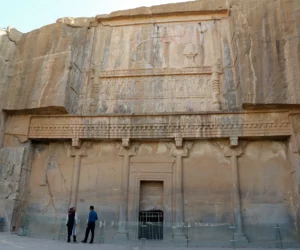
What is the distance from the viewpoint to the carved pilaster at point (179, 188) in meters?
8.75

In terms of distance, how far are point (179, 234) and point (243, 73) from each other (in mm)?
5126

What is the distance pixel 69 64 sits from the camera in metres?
10.3

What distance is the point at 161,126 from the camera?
9.56 metres

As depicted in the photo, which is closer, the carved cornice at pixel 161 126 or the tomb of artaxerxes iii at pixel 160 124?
the tomb of artaxerxes iii at pixel 160 124

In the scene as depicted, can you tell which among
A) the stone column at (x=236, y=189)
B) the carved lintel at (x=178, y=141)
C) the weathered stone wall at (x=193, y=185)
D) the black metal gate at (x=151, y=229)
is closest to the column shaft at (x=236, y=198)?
the stone column at (x=236, y=189)

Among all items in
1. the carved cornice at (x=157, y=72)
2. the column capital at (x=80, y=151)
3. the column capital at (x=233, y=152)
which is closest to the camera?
the column capital at (x=233, y=152)

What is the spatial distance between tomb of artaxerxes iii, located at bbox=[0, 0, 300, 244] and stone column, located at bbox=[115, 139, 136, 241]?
39 millimetres

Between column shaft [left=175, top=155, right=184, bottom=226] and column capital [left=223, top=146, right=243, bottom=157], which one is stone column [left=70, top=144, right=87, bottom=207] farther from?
column capital [left=223, top=146, right=243, bottom=157]

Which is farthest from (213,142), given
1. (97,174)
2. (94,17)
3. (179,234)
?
(94,17)

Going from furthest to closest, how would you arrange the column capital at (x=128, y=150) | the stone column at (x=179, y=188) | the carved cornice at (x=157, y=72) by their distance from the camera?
the carved cornice at (x=157, y=72) < the column capital at (x=128, y=150) < the stone column at (x=179, y=188)

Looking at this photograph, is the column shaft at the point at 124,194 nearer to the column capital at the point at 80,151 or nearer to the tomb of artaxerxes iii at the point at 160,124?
the tomb of artaxerxes iii at the point at 160,124

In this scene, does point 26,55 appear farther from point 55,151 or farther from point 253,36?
point 253,36

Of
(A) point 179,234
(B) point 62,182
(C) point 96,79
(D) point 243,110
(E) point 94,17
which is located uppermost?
(E) point 94,17

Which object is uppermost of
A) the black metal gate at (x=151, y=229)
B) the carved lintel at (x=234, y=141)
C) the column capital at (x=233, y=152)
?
the carved lintel at (x=234, y=141)
